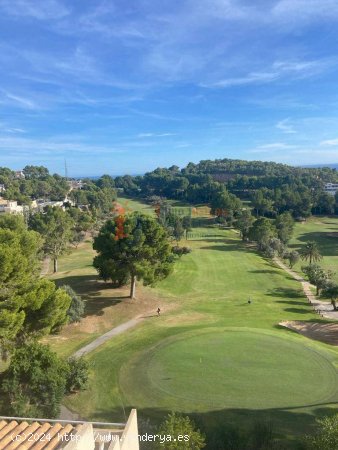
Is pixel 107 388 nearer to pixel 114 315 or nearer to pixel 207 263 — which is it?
pixel 114 315

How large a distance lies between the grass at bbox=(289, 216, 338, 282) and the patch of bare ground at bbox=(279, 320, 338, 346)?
103 ft

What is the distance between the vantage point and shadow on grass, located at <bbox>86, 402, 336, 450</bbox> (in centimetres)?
1885

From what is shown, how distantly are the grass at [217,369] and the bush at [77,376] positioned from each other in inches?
23.5

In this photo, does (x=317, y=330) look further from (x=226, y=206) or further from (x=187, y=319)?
(x=226, y=206)

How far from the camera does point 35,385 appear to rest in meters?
19.7

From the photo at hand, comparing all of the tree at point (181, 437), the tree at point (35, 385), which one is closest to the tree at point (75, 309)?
the tree at point (35, 385)

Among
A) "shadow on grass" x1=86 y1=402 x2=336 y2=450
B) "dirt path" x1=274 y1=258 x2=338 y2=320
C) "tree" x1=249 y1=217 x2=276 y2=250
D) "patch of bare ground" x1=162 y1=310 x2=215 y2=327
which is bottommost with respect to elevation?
"dirt path" x1=274 y1=258 x2=338 y2=320

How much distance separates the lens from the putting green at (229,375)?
71.2ft

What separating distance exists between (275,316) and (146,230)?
1730 cm

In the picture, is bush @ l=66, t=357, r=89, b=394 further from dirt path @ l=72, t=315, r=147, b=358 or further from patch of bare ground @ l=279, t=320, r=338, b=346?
patch of bare ground @ l=279, t=320, r=338, b=346

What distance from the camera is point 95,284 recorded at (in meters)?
48.7

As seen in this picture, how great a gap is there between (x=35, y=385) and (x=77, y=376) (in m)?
3.91

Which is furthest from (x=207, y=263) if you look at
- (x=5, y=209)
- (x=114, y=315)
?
(x=5, y=209)

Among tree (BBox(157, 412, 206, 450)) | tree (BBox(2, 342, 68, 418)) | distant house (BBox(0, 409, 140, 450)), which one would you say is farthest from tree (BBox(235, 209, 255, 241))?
distant house (BBox(0, 409, 140, 450))
